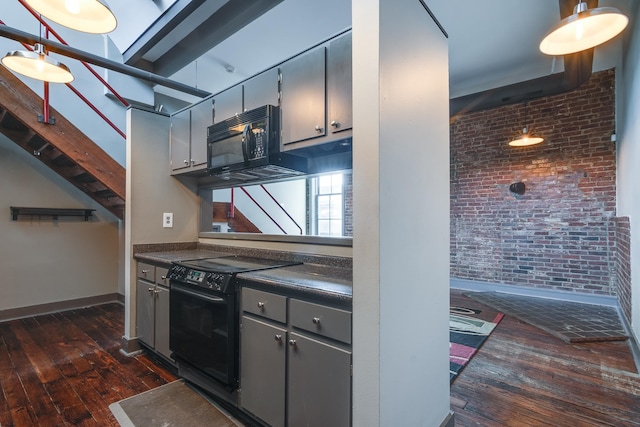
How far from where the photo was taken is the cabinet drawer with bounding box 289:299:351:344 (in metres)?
1.40

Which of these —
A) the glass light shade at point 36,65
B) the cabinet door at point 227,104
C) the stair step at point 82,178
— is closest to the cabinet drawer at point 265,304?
the cabinet door at point 227,104

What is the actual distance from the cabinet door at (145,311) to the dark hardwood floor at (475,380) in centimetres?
21

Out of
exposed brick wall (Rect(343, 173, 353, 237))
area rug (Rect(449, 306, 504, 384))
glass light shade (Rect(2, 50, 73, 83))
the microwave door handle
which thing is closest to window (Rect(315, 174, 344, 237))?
exposed brick wall (Rect(343, 173, 353, 237))

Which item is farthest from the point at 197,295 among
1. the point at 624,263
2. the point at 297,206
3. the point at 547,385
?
the point at 297,206

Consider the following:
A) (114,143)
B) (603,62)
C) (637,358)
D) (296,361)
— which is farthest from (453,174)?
(114,143)

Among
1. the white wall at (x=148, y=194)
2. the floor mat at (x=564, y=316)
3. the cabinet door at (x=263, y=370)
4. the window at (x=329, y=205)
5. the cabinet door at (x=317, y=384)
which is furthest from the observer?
the window at (x=329, y=205)

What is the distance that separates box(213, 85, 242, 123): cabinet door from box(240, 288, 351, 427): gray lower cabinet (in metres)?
1.51

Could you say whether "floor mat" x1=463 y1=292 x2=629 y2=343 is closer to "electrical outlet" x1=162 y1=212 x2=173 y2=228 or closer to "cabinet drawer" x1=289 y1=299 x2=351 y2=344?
"cabinet drawer" x1=289 y1=299 x2=351 y2=344

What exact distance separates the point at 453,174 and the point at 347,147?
3.97 metres

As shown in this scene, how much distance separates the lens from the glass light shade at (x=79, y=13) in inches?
66.9

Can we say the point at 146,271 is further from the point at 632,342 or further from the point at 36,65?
the point at 632,342

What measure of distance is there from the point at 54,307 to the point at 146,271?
2.31 m

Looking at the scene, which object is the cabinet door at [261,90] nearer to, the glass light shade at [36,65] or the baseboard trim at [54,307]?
the glass light shade at [36,65]

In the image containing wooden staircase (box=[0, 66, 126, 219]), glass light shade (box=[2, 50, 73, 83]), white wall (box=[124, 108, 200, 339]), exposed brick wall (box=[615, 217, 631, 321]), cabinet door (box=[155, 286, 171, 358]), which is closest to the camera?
glass light shade (box=[2, 50, 73, 83])
